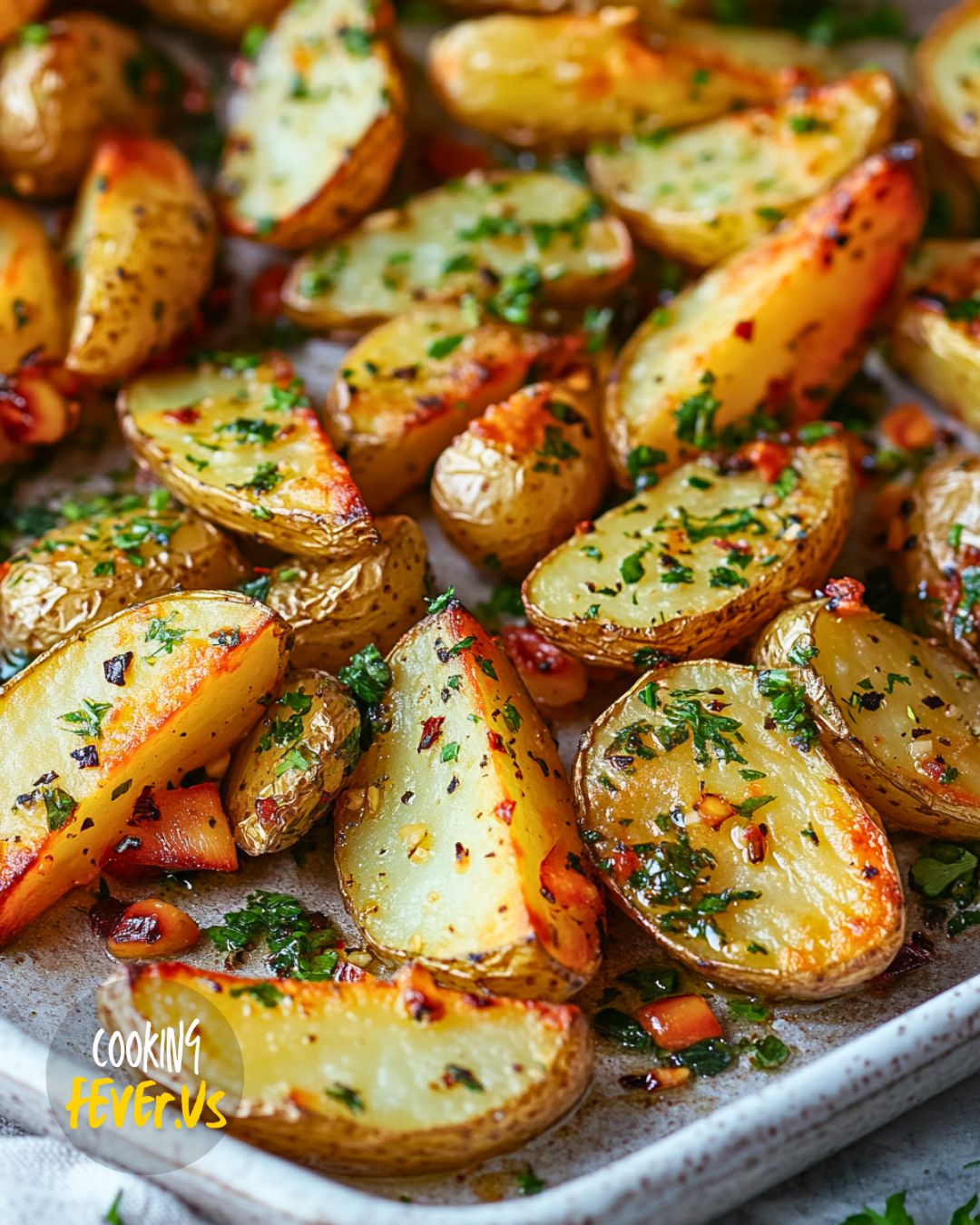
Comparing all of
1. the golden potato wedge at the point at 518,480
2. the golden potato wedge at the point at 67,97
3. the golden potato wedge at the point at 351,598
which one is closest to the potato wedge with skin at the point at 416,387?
the golden potato wedge at the point at 518,480

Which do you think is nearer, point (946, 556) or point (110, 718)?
point (110, 718)

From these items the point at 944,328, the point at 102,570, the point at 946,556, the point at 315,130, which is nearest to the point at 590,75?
the point at 315,130

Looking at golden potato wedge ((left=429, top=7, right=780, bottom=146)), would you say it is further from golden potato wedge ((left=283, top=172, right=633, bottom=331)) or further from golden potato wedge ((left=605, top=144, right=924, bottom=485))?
golden potato wedge ((left=605, top=144, right=924, bottom=485))

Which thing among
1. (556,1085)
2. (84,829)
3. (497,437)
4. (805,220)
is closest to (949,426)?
(805,220)

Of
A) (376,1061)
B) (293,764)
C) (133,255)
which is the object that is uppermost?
(133,255)

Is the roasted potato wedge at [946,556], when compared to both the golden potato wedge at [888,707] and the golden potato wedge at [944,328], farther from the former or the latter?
the golden potato wedge at [944,328]

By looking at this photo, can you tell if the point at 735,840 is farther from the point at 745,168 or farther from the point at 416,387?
the point at 745,168

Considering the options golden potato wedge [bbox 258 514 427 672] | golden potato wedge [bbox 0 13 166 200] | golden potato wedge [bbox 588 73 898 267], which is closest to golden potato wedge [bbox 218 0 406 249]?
golden potato wedge [bbox 0 13 166 200]
